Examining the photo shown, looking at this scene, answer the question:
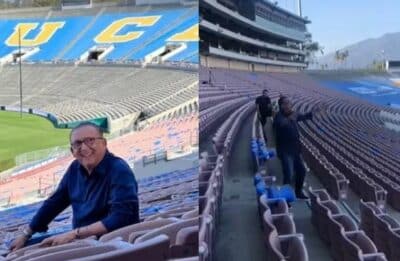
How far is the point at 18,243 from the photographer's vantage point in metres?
1.13

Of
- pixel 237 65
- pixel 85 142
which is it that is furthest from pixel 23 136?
pixel 237 65

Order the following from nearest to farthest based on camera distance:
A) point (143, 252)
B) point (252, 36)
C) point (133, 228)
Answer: point (143, 252) < point (133, 228) < point (252, 36)

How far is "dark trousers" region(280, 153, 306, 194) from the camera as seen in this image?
1.22 metres

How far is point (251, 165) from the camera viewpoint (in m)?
1.23

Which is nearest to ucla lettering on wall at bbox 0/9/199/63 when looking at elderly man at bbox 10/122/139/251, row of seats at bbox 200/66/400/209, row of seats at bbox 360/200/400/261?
row of seats at bbox 200/66/400/209

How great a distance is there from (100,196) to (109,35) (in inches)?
14.9

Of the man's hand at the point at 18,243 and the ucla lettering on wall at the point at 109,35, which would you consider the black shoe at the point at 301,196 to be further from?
the man's hand at the point at 18,243

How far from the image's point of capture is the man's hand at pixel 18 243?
3.68 ft

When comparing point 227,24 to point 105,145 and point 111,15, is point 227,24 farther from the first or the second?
point 105,145

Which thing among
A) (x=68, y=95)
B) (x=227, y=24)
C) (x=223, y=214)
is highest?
(x=227, y=24)

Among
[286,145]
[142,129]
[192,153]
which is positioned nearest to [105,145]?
[142,129]

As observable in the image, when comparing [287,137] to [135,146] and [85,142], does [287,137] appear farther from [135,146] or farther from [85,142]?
[85,142]

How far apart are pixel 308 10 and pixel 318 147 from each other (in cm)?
33

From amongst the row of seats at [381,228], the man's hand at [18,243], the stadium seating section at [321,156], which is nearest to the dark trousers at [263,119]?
the stadium seating section at [321,156]
